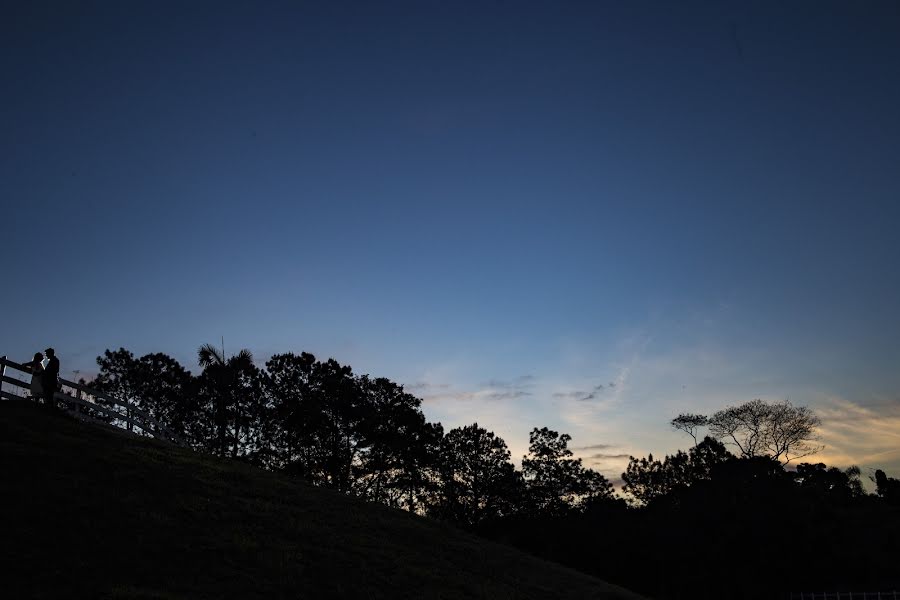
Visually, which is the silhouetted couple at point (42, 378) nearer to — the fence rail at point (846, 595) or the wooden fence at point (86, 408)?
the wooden fence at point (86, 408)

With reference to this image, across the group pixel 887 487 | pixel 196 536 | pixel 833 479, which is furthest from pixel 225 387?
pixel 887 487

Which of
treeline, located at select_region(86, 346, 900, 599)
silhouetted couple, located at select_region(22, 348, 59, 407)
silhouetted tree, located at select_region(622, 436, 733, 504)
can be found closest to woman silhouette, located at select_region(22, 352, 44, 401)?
silhouetted couple, located at select_region(22, 348, 59, 407)

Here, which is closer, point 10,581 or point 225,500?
point 10,581

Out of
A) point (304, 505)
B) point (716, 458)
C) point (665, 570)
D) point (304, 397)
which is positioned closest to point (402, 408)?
point (304, 397)

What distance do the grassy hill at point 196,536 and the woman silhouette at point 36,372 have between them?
56 centimetres

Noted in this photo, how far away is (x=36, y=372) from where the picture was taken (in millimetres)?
26891

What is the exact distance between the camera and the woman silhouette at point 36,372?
87.9ft

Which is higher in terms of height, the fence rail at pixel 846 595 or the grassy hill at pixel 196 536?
the grassy hill at pixel 196 536

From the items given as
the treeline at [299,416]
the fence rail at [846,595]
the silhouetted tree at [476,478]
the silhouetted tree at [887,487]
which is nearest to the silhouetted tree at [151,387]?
the treeline at [299,416]

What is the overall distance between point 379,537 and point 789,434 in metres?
52.9

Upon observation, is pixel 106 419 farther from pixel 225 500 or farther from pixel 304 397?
pixel 304 397

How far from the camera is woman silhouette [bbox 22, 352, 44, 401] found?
26795 millimetres

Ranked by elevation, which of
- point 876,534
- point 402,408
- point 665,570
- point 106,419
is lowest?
point 665,570

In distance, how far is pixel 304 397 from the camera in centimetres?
5738
